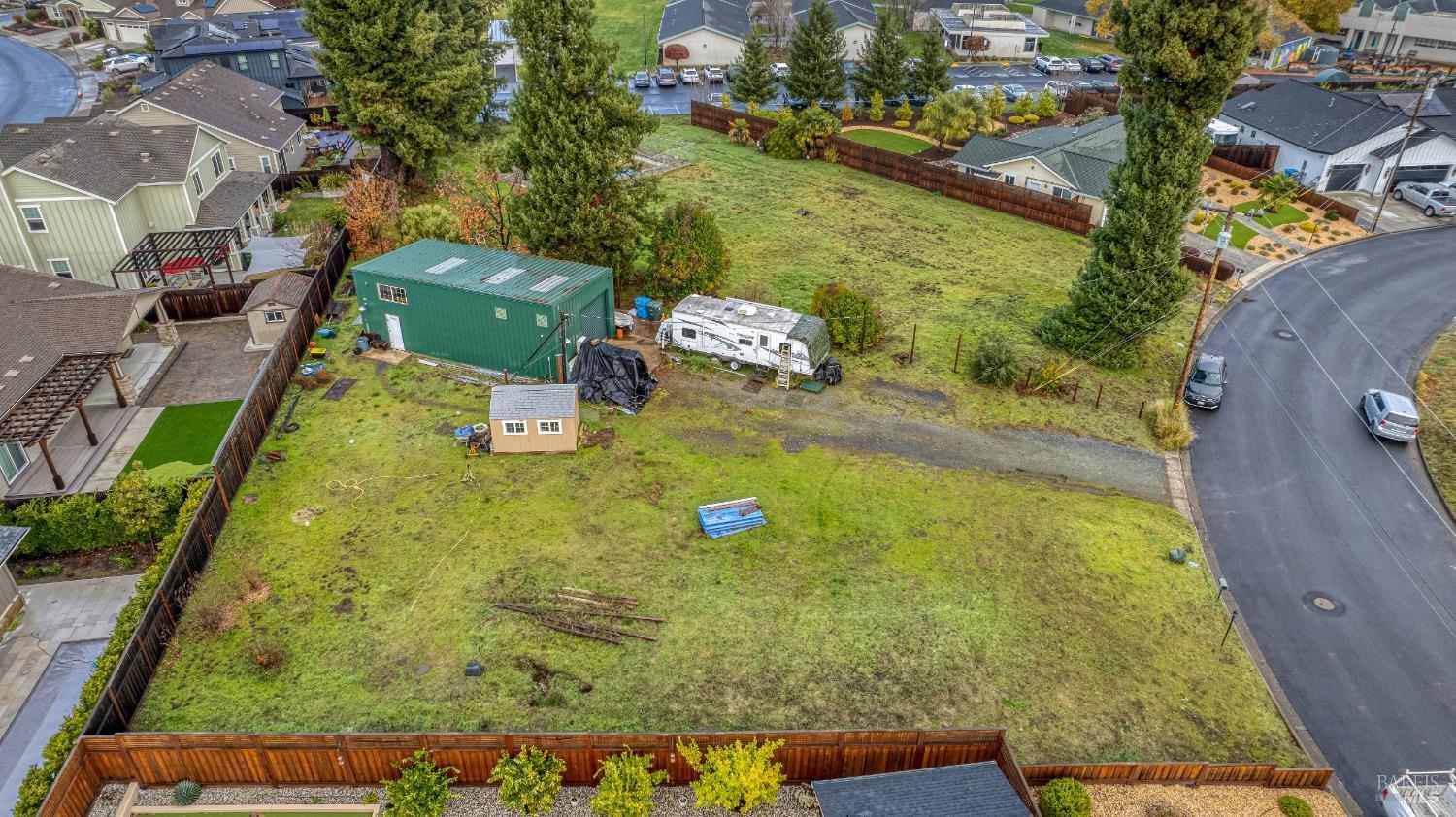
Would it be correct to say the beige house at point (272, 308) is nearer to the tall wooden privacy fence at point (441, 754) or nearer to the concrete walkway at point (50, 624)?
the concrete walkway at point (50, 624)

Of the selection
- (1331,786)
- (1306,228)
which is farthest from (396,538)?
(1306,228)

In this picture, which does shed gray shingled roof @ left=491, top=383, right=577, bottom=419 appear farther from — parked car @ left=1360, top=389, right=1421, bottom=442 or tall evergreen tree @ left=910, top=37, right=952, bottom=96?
tall evergreen tree @ left=910, top=37, right=952, bottom=96

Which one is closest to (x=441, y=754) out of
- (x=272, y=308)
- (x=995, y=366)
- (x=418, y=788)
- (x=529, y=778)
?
(x=418, y=788)

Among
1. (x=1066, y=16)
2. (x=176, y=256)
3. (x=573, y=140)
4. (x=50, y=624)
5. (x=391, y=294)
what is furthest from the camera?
(x=1066, y=16)

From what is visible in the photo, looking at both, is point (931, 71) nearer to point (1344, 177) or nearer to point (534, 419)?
point (1344, 177)

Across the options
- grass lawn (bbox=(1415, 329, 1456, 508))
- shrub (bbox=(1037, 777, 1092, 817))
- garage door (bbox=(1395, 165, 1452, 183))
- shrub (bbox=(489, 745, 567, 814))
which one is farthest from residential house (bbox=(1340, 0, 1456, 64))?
shrub (bbox=(489, 745, 567, 814))

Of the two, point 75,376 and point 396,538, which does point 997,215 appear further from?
point 75,376
